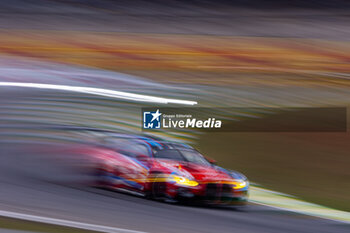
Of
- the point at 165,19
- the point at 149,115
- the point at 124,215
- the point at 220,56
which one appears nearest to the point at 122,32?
the point at 165,19

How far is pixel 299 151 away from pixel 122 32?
508 centimetres

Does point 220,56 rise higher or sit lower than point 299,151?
higher

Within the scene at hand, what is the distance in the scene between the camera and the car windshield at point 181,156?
6.32 meters

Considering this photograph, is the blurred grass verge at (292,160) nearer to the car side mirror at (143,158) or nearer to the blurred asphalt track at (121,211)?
the blurred asphalt track at (121,211)

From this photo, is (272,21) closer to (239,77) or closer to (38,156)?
(239,77)

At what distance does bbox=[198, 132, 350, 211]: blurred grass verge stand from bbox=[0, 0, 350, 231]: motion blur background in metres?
0.02

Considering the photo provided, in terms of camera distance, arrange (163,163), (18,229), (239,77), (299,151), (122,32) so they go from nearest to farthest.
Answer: (18,229), (163,163), (299,151), (239,77), (122,32)

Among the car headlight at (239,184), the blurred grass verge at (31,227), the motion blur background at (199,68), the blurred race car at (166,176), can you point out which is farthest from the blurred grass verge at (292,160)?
the blurred grass verge at (31,227)

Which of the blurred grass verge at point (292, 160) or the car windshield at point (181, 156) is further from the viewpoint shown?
the blurred grass verge at point (292, 160)

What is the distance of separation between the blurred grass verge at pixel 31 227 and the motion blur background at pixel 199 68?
1999 mm

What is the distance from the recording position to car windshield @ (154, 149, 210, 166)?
632 cm

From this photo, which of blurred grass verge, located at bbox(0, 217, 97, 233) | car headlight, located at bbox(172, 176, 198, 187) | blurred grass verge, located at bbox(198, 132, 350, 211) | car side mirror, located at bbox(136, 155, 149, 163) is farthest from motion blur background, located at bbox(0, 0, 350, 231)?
car headlight, located at bbox(172, 176, 198, 187)

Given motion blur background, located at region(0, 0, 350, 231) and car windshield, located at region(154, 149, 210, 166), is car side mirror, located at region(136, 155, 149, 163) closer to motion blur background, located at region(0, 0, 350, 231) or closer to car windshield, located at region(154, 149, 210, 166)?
car windshield, located at region(154, 149, 210, 166)

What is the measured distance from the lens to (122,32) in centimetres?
1128
